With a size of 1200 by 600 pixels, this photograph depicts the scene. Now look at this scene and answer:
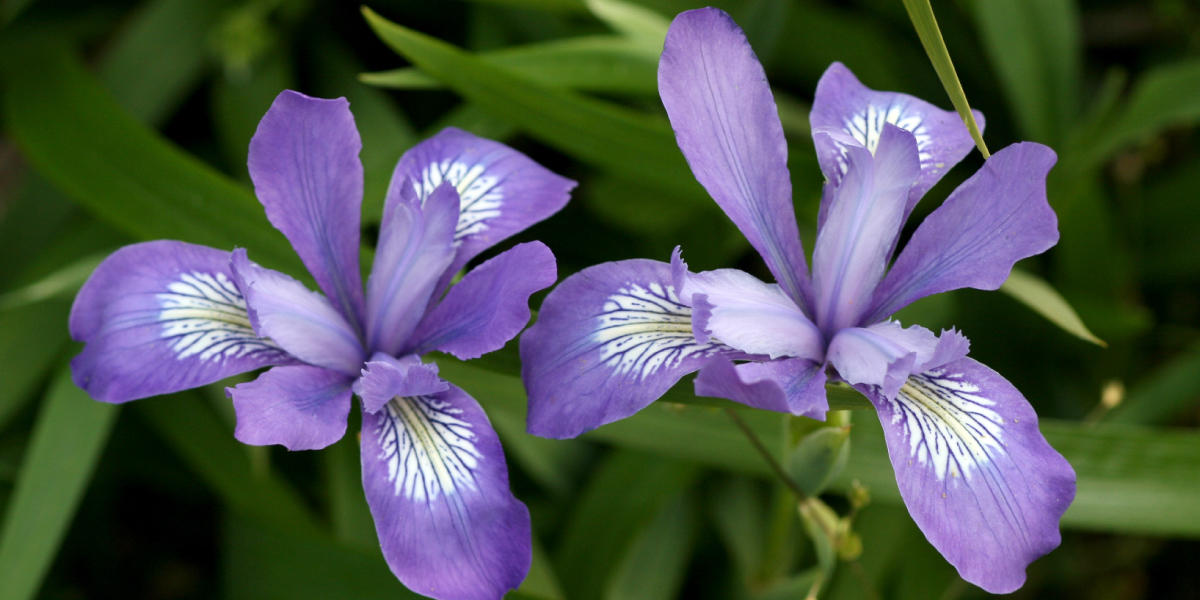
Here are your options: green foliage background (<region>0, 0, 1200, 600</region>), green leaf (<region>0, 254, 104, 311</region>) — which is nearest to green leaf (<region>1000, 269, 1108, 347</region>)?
green foliage background (<region>0, 0, 1200, 600</region>)

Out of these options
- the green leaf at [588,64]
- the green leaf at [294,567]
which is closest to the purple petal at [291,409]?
the green leaf at [294,567]

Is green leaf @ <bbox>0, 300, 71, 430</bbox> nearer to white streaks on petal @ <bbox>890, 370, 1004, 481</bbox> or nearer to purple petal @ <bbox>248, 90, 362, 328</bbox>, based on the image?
purple petal @ <bbox>248, 90, 362, 328</bbox>

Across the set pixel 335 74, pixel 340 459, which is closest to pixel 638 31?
pixel 335 74

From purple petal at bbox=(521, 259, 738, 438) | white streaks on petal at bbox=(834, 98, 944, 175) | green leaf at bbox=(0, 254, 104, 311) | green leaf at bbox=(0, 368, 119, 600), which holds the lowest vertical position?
green leaf at bbox=(0, 368, 119, 600)

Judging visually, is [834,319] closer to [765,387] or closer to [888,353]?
[888,353]

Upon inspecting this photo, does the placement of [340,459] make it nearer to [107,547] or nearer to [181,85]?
[107,547]
